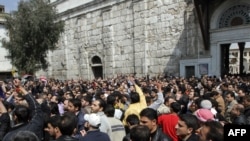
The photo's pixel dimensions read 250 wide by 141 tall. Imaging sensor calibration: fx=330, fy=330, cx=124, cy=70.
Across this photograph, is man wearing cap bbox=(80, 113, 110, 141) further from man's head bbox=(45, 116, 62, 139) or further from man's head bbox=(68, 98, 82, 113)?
man's head bbox=(68, 98, 82, 113)

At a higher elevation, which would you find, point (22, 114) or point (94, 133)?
point (22, 114)

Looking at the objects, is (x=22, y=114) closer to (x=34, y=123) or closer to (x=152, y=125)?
(x=34, y=123)

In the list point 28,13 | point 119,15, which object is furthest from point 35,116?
point 28,13

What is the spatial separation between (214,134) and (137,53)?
19.8 m

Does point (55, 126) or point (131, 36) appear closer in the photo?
point (55, 126)

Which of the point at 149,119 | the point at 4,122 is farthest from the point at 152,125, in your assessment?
the point at 4,122

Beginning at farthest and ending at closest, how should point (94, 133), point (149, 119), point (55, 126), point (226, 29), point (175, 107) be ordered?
point (226, 29) < point (175, 107) < point (149, 119) < point (94, 133) < point (55, 126)

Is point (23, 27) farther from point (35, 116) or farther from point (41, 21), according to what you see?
point (35, 116)

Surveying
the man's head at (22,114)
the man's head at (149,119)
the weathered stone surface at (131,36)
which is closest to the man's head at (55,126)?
the man's head at (22,114)

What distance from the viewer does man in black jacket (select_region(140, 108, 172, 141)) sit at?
4.32 m

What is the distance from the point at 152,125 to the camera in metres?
4.46

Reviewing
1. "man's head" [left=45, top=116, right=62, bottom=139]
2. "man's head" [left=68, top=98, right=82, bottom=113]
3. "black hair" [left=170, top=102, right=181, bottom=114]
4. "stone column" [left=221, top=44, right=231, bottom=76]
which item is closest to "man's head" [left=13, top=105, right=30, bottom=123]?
"man's head" [left=45, top=116, right=62, bottom=139]

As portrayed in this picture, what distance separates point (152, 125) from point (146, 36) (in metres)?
18.2

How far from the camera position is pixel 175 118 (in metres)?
5.45
